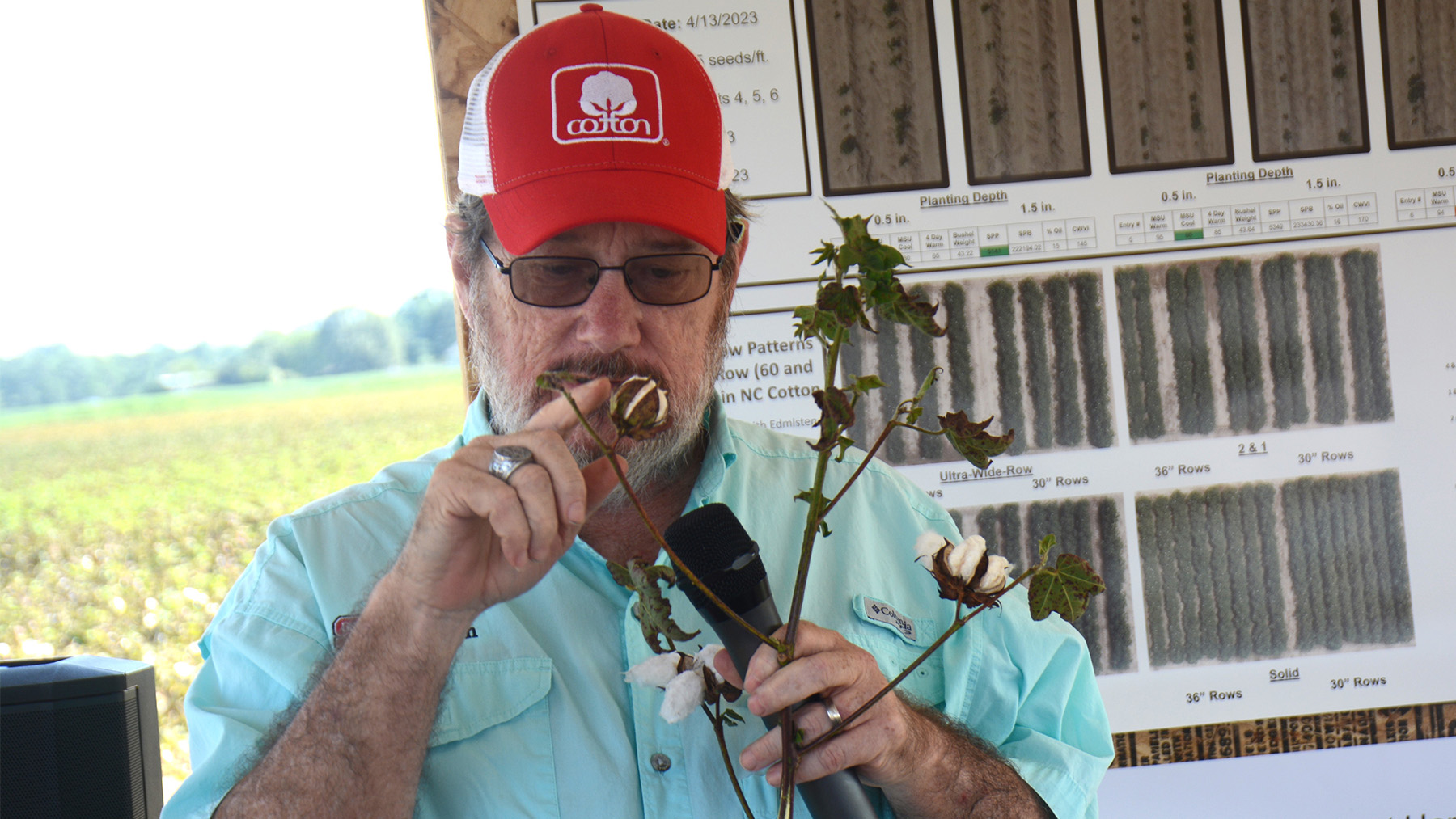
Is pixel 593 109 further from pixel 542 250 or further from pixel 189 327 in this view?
pixel 189 327

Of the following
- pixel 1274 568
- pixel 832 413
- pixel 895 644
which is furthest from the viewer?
pixel 1274 568

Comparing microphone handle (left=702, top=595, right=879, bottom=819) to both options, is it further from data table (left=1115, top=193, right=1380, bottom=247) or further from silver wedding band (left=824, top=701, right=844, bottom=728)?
data table (left=1115, top=193, right=1380, bottom=247)

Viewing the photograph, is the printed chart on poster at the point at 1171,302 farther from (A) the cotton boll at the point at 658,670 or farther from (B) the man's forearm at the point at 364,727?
(A) the cotton boll at the point at 658,670

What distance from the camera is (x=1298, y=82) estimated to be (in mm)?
2084

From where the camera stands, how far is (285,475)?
707 cm

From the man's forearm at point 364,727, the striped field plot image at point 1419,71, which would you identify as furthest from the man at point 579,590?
the striped field plot image at point 1419,71

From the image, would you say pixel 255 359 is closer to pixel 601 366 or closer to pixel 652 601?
pixel 601 366

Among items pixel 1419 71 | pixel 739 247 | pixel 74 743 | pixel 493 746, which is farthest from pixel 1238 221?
pixel 74 743

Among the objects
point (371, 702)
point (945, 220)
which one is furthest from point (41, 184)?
point (371, 702)

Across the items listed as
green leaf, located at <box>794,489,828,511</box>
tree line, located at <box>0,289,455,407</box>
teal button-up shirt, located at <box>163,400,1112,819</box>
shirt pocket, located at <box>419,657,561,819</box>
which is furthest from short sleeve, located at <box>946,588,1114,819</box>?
tree line, located at <box>0,289,455,407</box>

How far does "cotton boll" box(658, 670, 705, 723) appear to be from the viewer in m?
0.75

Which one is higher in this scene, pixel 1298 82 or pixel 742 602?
pixel 1298 82

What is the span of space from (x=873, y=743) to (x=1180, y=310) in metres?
1.50

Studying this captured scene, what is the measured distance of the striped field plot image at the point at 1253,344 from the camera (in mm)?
2074
